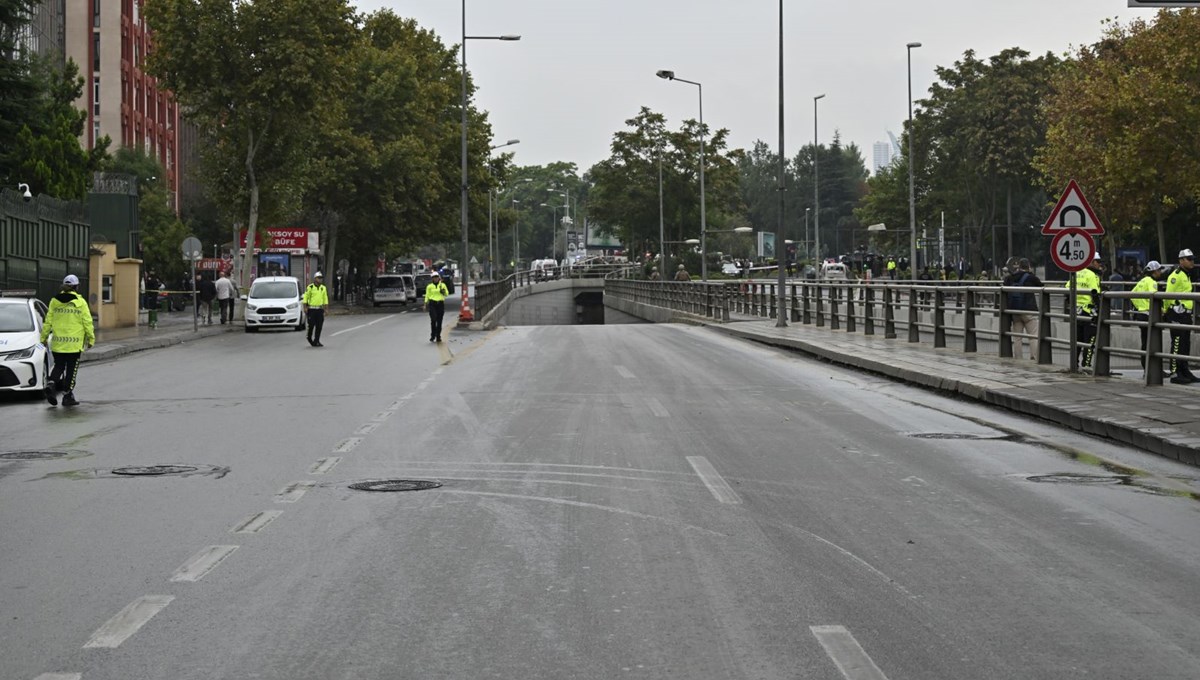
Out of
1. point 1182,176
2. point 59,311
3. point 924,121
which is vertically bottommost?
point 59,311

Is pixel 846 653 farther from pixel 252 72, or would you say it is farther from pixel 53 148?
pixel 252 72

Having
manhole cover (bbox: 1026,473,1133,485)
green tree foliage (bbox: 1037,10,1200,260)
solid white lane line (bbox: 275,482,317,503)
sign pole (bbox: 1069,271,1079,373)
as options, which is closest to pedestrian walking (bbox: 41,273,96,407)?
solid white lane line (bbox: 275,482,317,503)

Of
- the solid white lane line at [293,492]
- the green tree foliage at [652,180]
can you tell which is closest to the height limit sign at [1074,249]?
the solid white lane line at [293,492]

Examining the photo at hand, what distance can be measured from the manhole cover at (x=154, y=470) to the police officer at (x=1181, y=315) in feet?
39.7

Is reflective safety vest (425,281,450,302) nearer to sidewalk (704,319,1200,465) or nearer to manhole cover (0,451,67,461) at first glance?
sidewalk (704,319,1200,465)

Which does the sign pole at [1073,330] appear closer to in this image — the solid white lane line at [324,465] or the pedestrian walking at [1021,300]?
the pedestrian walking at [1021,300]

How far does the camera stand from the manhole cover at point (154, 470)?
11.7 metres

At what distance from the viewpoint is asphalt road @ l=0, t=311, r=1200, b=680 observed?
5.90m

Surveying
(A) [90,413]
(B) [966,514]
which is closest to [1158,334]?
(B) [966,514]

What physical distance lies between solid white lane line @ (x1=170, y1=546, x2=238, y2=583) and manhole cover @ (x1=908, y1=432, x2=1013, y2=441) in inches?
308

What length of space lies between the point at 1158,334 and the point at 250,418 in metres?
10.8

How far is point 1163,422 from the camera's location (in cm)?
1396

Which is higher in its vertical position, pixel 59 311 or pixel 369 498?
pixel 59 311

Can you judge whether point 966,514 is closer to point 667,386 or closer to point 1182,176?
point 667,386
